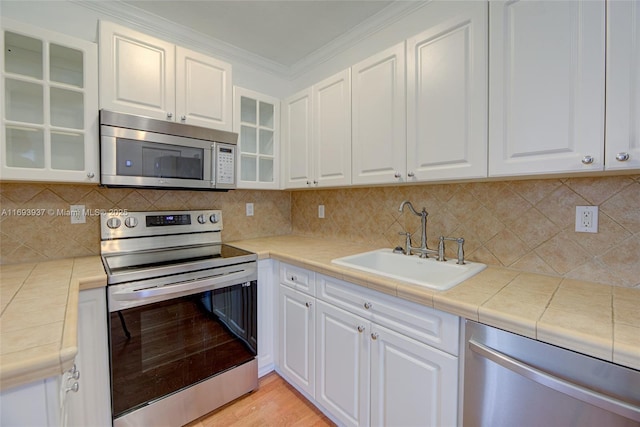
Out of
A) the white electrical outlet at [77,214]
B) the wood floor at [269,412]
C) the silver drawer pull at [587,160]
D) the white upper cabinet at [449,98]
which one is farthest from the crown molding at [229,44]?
the wood floor at [269,412]

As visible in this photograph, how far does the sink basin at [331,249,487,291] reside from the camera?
1329mm

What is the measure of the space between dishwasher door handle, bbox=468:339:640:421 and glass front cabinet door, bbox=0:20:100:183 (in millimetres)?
1987

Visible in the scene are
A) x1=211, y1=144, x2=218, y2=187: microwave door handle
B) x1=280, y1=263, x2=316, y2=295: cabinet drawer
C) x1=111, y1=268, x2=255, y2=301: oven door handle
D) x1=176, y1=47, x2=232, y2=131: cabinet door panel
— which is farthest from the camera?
x1=211, y1=144, x2=218, y2=187: microwave door handle

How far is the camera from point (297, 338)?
1.71 meters

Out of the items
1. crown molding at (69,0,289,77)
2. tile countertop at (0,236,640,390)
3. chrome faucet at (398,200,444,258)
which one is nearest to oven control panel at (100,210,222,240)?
tile countertop at (0,236,640,390)

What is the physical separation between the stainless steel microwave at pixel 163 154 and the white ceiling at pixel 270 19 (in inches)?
31.1

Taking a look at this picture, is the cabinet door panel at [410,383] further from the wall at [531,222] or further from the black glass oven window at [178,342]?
the black glass oven window at [178,342]

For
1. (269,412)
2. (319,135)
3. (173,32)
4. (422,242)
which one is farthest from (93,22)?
(269,412)

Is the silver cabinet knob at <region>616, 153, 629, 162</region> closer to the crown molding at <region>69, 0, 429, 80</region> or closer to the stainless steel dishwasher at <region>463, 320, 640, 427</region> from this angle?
the stainless steel dishwasher at <region>463, 320, 640, 427</region>

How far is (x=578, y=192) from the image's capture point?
47.3 inches

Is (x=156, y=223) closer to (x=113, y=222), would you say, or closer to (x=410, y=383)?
(x=113, y=222)

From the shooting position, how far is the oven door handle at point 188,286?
129 cm

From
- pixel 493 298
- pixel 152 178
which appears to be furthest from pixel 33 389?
pixel 493 298

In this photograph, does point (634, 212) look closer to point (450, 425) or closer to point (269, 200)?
point (450, 425)
